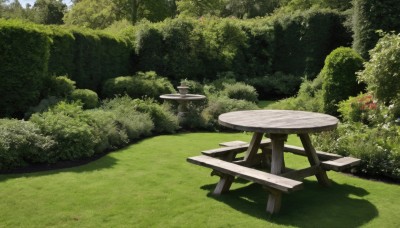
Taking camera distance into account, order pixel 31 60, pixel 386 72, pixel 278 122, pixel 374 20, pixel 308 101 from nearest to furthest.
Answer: pixel 278 122 → pixel 386 72 → pixel 31 60 → pixel 308 101 → pixel 374 20

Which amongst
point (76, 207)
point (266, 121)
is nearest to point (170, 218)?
point (76, 207)

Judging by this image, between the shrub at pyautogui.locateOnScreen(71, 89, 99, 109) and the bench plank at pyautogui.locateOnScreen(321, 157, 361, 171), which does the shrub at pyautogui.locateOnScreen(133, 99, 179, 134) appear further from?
the bench plank at pyautogui.locateOnScreen(321, 157, 361, 171)

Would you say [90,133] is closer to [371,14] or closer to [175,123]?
[175,123]

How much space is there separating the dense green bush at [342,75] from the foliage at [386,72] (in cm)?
192

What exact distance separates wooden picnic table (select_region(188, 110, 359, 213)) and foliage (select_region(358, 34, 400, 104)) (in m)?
2.70

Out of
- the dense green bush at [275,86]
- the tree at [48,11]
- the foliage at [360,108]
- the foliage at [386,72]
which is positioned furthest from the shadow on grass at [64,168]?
the tree at [48,11]

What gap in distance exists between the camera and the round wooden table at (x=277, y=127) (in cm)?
510

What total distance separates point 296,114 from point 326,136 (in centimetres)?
176

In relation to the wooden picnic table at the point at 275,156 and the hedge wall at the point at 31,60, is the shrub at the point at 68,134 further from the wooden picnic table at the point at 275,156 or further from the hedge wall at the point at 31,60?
the wooden picnic table at the point at 275,156

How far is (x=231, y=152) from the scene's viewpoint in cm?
675

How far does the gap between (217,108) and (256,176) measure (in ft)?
23.4

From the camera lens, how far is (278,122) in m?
5.55

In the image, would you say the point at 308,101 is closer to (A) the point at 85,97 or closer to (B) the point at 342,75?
(B) the point at 342,75

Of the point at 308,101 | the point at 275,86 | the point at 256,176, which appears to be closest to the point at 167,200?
the point at 256,176
